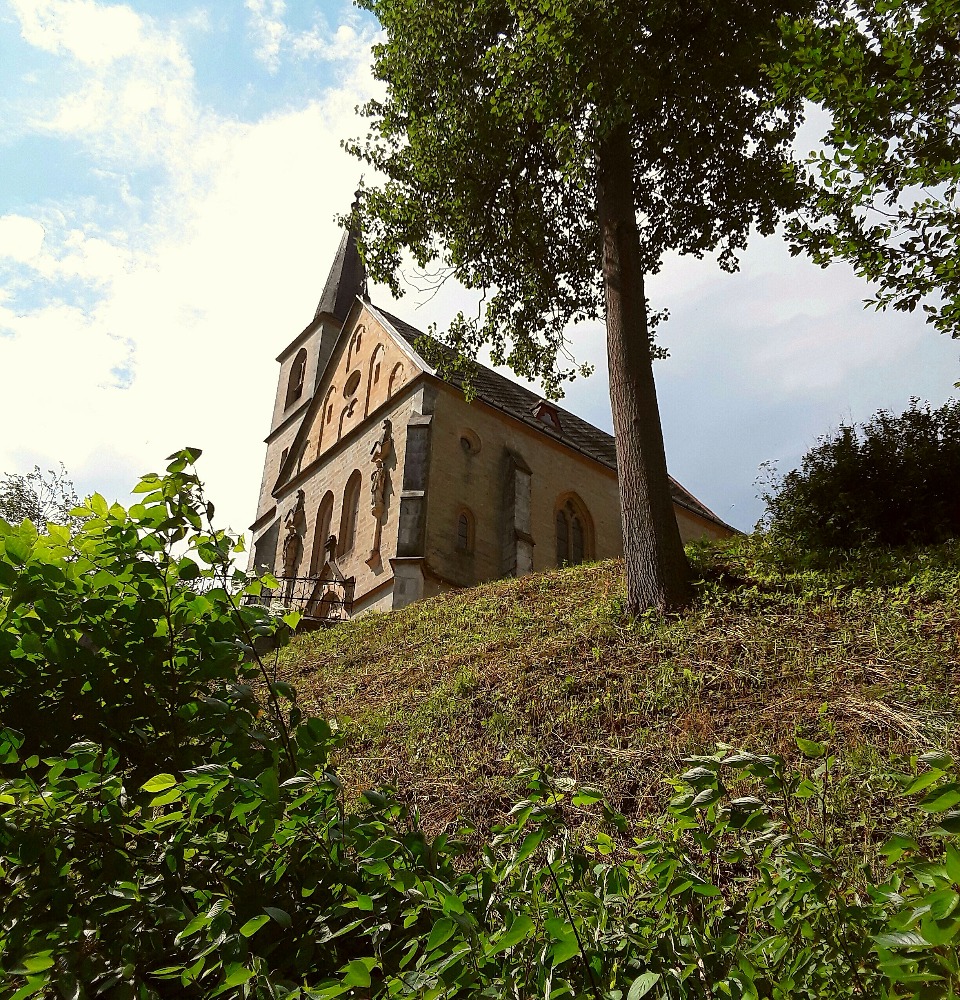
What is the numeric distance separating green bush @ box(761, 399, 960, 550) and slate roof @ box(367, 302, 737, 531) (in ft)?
43.9

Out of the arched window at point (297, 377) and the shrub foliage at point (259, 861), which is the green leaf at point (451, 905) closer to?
the shrub foliage at point (259, 861)

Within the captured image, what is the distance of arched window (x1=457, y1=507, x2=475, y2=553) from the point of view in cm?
2148

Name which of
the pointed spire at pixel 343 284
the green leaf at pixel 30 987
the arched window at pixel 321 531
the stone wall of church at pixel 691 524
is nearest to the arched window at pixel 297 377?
the pointed spire at pixel 343 284

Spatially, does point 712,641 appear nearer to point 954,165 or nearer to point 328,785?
point 954,165

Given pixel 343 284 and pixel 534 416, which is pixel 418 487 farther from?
pixel 343 284

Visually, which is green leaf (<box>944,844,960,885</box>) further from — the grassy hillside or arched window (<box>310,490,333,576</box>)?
arched window (<box>310,490,333,576</box>)

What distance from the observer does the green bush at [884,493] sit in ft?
30.5

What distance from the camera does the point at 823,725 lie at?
562 cm

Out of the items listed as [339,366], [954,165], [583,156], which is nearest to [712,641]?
[954,165]

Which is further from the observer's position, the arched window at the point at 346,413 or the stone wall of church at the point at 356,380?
the arched window at the point at 346,413

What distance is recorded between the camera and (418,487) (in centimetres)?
2089

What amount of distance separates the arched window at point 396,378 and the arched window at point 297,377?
14.0 metres

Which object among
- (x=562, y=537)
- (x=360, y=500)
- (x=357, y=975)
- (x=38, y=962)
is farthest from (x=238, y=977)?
(x=562, y=537)

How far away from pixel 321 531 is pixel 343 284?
18808 mm
